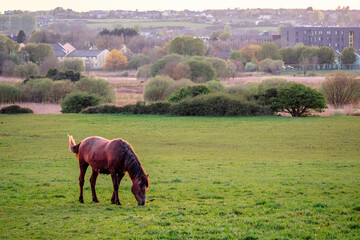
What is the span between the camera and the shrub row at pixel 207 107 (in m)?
44.5

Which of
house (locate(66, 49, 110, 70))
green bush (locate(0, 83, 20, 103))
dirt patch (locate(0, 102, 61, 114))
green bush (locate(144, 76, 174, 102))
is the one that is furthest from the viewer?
house (locate(66, 49, 110, 70))

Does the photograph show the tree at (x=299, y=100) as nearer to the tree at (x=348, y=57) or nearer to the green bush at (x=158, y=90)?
the green bush at (x=158, y=90)

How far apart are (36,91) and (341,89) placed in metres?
36.1

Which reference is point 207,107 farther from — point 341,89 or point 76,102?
point 341,89

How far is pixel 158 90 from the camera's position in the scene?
57969 mm

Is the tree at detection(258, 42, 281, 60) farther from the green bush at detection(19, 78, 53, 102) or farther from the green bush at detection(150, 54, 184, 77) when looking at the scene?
the green bush at detection(19, 78, 53, 102)

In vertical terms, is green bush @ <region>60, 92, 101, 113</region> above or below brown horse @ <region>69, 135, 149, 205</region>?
below

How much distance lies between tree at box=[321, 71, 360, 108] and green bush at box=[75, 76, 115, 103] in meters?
25.3

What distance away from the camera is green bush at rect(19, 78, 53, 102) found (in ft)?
196

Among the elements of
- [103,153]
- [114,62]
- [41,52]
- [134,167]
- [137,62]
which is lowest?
[137,62]

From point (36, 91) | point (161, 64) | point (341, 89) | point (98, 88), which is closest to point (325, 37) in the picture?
point (161, 64)

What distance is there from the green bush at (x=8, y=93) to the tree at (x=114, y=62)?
219 feet

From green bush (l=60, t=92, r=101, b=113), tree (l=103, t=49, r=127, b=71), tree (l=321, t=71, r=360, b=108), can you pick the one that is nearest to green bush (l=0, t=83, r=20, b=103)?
green bush (l=60, t=92, r=101, b=113)

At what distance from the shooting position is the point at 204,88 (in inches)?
1944
